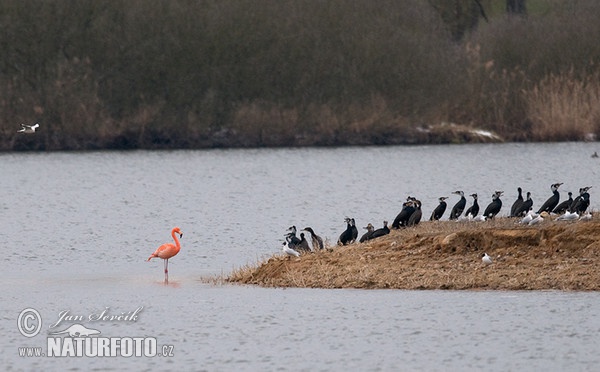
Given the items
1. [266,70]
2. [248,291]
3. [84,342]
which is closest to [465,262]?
[248,291]

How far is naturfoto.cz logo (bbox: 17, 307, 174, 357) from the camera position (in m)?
17.8

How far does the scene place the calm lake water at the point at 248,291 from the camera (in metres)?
17.4

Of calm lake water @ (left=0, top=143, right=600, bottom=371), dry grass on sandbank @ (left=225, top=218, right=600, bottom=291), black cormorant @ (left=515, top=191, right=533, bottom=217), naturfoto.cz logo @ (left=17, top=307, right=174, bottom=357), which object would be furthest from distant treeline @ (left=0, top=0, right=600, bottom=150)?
naturfoto.cz logo @ (left=17, top=307, right=174, bottom=357)

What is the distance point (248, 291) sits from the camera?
71.8ft

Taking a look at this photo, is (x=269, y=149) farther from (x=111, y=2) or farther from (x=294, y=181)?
(x=294, y=181)

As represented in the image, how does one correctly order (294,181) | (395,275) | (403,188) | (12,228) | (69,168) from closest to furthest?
(395,275) < (12,228) < (403,188) < (294,181) < (69,168)

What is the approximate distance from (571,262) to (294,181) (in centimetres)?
2906

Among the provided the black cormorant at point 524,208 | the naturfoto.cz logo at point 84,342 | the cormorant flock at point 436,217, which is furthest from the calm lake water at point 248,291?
the black cormorant at point 524,208

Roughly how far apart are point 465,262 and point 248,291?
10.8ft

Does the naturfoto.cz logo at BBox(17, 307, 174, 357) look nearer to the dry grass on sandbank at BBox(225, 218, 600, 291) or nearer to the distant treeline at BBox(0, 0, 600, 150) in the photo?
the dry grass on sandbank at BBox(225, 218, 600, 291)

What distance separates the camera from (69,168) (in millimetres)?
56844

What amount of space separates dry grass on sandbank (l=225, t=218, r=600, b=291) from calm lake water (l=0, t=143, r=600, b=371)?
0.85 ft

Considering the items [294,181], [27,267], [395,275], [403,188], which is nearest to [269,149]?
[294,181]

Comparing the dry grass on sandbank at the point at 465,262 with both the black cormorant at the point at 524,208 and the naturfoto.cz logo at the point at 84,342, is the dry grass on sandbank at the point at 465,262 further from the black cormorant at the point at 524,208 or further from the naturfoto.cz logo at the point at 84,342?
the naturfoto.cz logo at the point at 84,342
